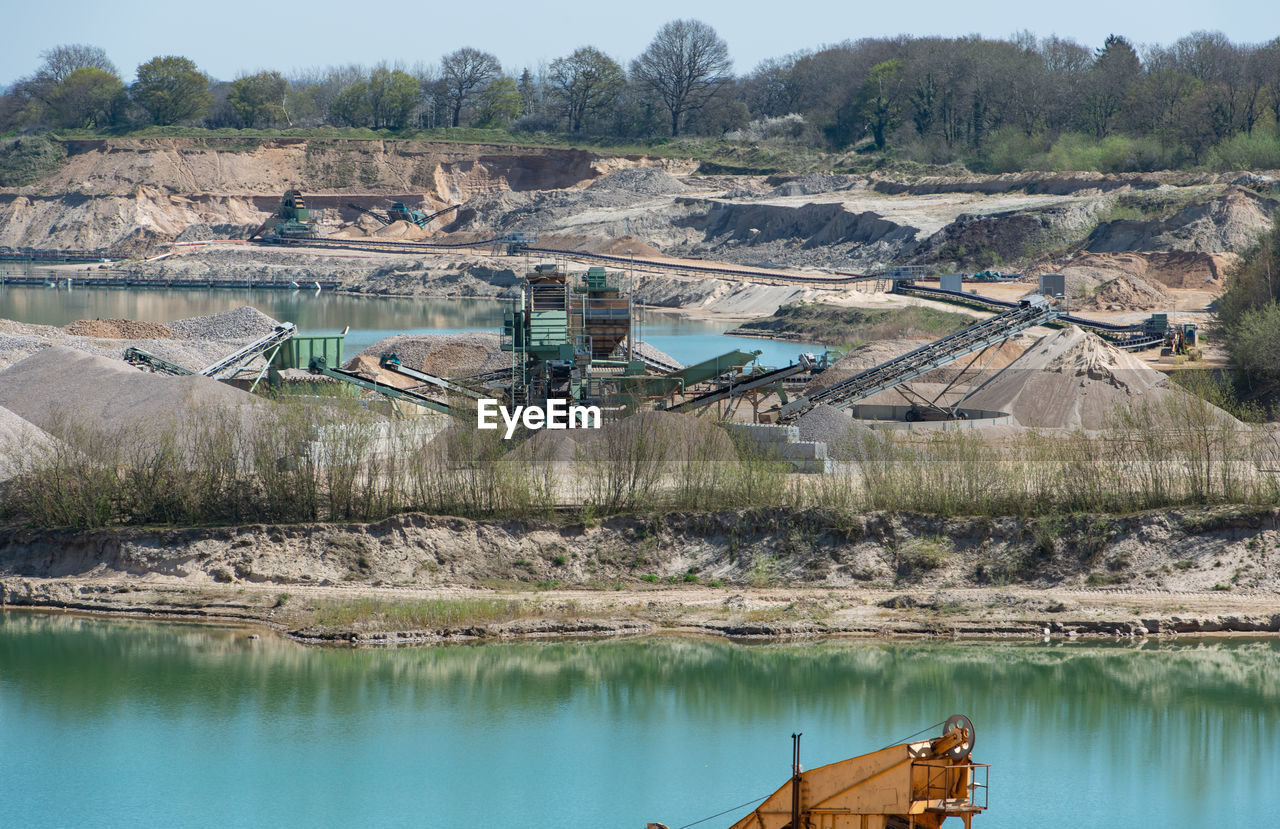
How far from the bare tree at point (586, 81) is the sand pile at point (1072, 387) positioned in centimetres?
11573

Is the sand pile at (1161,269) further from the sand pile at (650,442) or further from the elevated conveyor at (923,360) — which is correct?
the sand pile at (650,442)

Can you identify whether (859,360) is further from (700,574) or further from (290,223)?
(290,223)

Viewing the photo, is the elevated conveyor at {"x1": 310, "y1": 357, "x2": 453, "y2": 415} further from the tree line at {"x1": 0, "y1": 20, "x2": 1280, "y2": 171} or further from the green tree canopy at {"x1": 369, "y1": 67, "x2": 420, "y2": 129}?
the green tree canopy at {"x1": 369, "y1": 67, "x2": 420, "y2": 129}

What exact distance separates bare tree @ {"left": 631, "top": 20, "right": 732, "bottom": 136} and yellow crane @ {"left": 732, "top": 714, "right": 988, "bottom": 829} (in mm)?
144063

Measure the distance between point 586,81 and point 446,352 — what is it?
340ft

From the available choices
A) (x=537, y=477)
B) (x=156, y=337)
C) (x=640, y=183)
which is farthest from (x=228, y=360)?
(x=640, y=183)

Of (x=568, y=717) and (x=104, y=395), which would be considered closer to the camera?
(x=568, y=717)

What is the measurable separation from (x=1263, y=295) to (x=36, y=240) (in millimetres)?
117400

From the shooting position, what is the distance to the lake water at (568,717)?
1889 centimetres

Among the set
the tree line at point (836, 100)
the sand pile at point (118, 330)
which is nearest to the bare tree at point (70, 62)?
the tree line at point (836, 100)

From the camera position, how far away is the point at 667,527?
29094 mm

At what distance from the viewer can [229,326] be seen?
202ft

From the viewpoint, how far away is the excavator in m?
13.0

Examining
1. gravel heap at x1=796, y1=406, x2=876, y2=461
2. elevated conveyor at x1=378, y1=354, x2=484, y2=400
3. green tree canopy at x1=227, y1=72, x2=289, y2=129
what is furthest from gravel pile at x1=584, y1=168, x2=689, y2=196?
gravel heap at x1=796, y1=406, x2=876, y2=461
